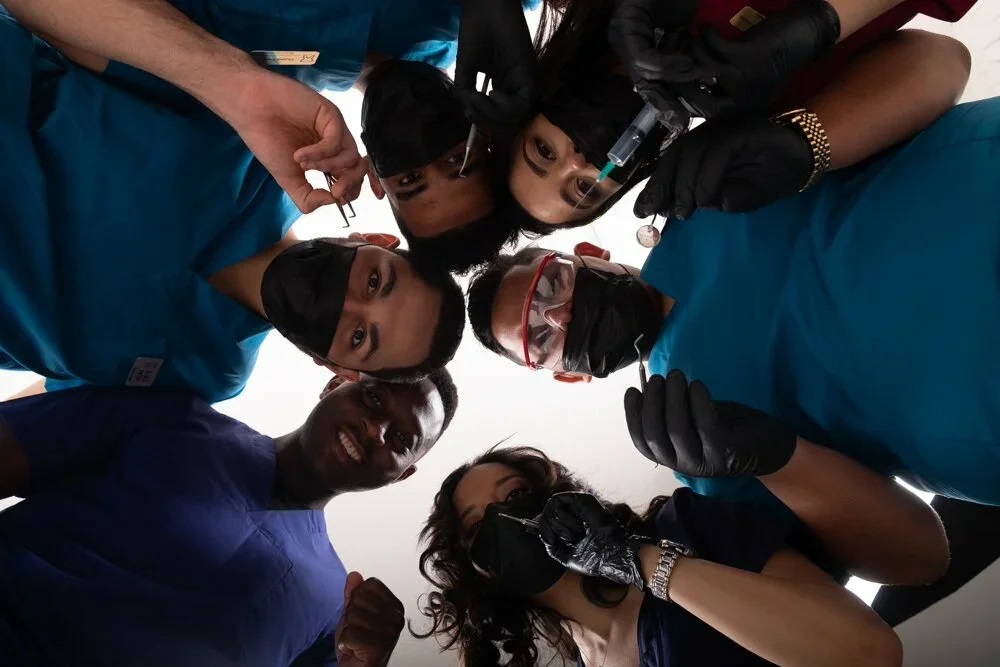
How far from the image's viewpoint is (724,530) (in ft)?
3.89

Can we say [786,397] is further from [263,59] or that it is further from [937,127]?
[263,59]

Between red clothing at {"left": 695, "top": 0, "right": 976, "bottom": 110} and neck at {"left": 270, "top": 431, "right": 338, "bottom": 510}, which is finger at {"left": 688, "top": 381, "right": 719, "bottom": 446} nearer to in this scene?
red clothing at {"left": 695, "top": 0, "right": 976, "bottom": 110}

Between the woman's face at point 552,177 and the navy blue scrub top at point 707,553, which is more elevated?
the woman's face at point 552,177

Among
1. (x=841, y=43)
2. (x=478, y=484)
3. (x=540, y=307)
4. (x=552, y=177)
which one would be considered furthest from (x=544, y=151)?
(x=478, y=484)

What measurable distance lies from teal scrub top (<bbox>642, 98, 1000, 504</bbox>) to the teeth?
80 cm

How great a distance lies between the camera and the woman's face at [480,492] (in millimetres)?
1437

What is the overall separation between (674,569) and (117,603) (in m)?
1.01

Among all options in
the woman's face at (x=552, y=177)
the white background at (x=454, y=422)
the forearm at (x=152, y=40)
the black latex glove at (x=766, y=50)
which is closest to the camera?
the black latex glove at (x=766, y=50)

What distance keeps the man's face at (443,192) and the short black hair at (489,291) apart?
124 mm

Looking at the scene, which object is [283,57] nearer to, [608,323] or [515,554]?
[608,323]

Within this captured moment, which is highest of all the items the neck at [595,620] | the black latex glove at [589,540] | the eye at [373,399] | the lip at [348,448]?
the black latex glove at [589,540]

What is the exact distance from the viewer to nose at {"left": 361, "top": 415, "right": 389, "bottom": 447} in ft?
5.22

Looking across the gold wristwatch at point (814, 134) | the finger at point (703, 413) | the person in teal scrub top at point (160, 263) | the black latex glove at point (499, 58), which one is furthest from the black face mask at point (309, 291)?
the gold wristwatch at point (814, 134)

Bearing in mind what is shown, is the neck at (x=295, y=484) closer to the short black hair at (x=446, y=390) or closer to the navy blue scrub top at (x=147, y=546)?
the navy blue scrub top at (x=147, y=546)
